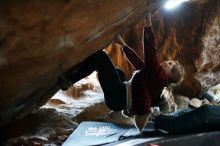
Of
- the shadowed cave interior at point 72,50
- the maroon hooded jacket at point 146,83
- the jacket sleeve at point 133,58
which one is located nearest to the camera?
the shadowed cave interior at point 72,50

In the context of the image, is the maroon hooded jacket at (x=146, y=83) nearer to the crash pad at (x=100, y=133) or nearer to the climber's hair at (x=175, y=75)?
the climber's hair at (x=175, y=75)

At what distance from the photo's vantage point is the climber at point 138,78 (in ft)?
13.6

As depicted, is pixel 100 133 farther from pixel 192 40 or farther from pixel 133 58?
pixel 192 40

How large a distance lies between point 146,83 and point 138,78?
12 centimetres

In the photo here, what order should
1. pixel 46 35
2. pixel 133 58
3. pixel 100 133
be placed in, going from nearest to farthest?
1. pixel 46 35
2. pixel 133 58
3. pixel 100 133

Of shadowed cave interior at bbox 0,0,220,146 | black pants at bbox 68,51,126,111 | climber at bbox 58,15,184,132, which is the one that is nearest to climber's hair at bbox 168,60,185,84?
climber at bbox 58,15,184,132

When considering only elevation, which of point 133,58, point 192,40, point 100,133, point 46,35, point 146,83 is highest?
point 192,40

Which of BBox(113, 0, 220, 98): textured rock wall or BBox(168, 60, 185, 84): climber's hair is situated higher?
BBox(113, 0, 220, 98): textured rock wall

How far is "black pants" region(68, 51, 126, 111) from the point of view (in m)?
4.17

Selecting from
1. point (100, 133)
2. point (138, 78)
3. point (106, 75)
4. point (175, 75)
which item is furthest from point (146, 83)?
point (100, 133)

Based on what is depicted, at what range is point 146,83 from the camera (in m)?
4.40

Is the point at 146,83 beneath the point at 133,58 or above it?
beneath

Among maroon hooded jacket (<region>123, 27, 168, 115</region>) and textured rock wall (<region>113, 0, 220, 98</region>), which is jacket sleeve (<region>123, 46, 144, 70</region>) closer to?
maroon hooded jacket (<region>123, 27, 168, 115</region>)

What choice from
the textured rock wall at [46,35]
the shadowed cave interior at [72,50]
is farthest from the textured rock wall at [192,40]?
the textured rock wall at [46,35]
